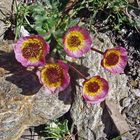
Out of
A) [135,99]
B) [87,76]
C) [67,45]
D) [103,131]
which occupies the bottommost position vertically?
[103,131]

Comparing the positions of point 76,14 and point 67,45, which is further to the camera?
point 76,14

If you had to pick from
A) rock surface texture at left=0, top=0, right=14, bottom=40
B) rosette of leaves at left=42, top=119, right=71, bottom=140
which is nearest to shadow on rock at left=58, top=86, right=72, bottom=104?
rosette of leaves at left=42, top=119, right=71, bottom=140

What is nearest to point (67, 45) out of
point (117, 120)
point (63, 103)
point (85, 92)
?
point (85, 92)

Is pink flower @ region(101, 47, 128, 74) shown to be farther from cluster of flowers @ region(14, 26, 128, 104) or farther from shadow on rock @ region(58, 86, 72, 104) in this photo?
shadow on rock @ region(58, 86, 72, 104)

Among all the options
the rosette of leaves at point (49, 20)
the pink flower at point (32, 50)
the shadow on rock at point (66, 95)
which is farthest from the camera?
the shadow on rock at point (66, 95)

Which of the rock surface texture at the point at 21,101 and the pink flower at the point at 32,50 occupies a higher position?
the pink flower at the point at 32,50

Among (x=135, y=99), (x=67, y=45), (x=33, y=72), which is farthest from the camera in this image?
(x=135, y=99)

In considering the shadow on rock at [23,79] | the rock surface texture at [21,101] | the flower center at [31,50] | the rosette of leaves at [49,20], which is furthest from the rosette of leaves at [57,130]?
the flower center at [31,50]

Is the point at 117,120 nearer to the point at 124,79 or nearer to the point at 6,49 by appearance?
the point at 124,79

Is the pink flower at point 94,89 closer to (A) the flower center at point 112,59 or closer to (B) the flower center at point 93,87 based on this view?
(B) the flower center at point 93,87

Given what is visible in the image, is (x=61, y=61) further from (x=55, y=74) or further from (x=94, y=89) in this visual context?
(x=94, y=89)
